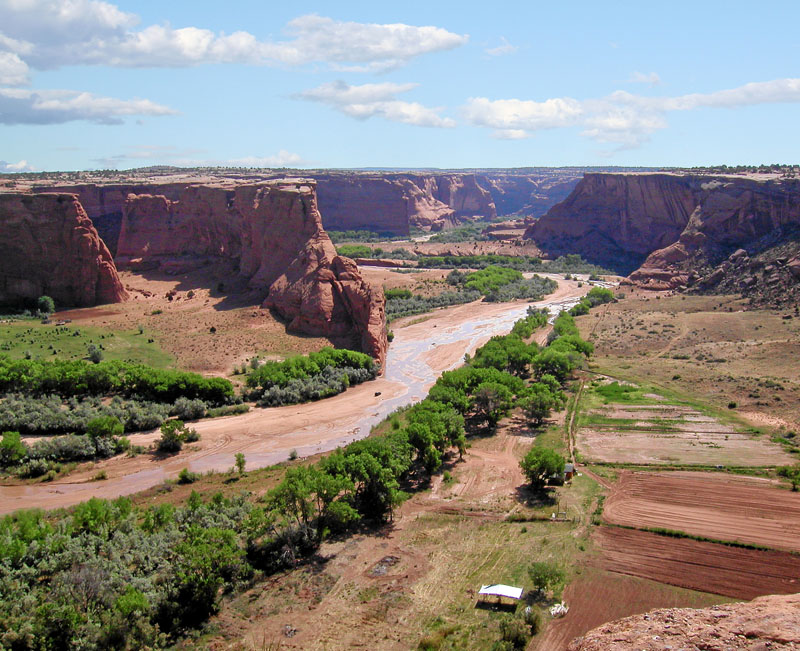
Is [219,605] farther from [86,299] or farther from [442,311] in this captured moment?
[442,311]

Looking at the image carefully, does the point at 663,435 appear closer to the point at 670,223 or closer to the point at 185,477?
the point at 185,477

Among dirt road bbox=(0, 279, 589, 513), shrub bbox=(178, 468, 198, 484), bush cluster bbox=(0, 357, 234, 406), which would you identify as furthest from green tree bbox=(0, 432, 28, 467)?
shrub bbox=(178, 468, 198, 484)

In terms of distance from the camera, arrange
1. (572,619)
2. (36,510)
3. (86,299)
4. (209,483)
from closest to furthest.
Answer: (572,619) → (36,510) → (209,483) → (86,299)

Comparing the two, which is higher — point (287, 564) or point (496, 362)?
point (496, 362)

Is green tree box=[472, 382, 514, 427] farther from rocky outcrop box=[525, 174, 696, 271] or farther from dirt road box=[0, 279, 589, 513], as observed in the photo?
rocky outcrop box=[525, 174, 696, 271]

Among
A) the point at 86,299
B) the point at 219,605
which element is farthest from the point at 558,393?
the point at 86,299

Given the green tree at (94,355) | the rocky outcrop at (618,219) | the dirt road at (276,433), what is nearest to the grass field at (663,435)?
the dirt road at (276,433)

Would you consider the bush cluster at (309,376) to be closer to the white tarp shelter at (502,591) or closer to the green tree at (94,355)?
the green tree at (94,355)
